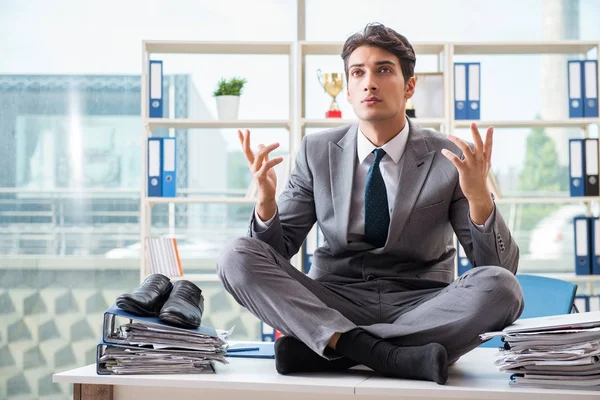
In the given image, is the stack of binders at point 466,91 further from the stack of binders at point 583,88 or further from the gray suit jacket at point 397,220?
the gray suit jacket at point 397,220

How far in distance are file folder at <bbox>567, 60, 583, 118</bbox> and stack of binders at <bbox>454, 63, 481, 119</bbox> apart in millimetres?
436

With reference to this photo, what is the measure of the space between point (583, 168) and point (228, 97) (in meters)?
1.75

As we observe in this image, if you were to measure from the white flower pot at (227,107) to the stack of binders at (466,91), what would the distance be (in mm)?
1077

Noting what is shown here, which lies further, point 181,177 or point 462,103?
point 181,177

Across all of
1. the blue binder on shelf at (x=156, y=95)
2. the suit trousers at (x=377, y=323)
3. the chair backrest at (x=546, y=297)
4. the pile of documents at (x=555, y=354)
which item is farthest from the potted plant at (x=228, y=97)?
the pile of documents at (x=555, y=354)

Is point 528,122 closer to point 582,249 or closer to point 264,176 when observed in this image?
point 582,249

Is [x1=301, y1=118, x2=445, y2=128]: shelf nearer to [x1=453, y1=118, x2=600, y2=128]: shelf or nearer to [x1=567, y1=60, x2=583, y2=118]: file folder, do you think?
[x1=453, y1=118, x2=600, y2=128]: shelf

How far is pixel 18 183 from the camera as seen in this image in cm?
434

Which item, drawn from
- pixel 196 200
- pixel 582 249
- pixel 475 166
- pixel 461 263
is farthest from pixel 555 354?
pixel 196 200

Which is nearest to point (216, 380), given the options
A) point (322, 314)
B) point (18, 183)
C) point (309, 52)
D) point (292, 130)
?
point (322, 314)

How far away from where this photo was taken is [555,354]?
1681mm

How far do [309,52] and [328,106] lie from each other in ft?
1.01

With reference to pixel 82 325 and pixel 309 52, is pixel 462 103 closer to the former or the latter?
pixel 309 52

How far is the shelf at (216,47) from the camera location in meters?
3.96
